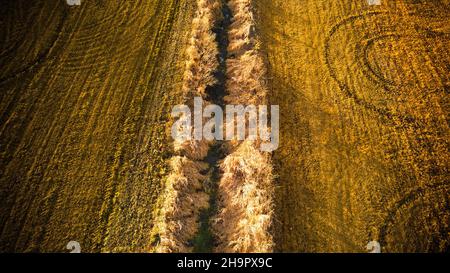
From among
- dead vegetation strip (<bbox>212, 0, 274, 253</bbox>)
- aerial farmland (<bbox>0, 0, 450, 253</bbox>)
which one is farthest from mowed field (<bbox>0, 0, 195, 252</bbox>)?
dead vegetation strip (<bbox>212, 0, 274, 253</bbox>)

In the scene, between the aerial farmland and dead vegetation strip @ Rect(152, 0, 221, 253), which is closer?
dead vegetation strip @ Rect(152, 0, 221, 253)

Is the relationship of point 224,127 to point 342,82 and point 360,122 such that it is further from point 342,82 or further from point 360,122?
point 342,82

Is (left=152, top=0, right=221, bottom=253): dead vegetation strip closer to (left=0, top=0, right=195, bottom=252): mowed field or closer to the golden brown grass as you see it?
(left=0, top=0, right=195, bottom=252): mowed field

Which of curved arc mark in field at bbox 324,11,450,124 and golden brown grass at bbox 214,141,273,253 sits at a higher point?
curved arc mark in field at bbox 324,11,450,124

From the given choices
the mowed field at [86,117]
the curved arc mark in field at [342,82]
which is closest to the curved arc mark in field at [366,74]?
the curved arc mark in field at [342,82]

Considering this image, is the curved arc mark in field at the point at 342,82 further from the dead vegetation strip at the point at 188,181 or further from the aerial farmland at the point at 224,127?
the dead vegetation strip at the point at 188,181

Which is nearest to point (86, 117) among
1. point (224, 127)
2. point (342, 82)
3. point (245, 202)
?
point (224, 127)

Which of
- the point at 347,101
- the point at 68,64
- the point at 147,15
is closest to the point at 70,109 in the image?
the point at 68,64
